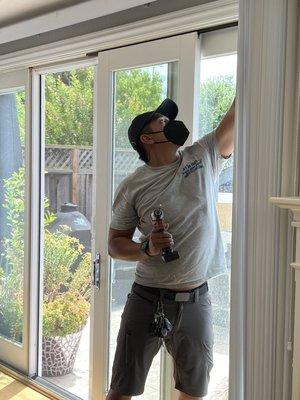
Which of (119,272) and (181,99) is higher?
(181,99)

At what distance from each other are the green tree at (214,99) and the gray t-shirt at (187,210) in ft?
1.01

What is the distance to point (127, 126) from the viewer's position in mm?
2461

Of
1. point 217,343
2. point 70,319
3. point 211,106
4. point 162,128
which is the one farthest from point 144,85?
point 70,319

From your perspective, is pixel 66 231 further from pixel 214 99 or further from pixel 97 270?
pixel 214 99

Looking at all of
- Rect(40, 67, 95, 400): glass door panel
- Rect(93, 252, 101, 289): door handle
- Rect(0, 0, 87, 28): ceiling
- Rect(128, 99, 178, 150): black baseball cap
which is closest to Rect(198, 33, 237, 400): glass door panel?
Rect(128, 99, 178, 150): black baseball cap

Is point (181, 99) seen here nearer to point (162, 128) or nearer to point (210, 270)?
point (162, 128)

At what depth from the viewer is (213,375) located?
A: 2217 mm

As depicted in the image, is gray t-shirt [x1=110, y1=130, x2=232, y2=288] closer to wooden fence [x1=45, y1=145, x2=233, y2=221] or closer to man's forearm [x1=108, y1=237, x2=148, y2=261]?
man's forearm [x1=108, y1=237, x2=148, y2=261]

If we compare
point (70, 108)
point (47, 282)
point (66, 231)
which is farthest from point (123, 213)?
point (70, 108)

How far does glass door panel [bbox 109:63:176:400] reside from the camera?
2.31 m

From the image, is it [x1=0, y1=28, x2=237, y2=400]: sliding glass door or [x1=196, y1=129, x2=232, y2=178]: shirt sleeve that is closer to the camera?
[x1=196, y1=129, x2=232, y2=178]: shirt sleeve

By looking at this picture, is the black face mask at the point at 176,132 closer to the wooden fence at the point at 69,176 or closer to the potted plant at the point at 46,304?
the potted plant at the point at 46,304

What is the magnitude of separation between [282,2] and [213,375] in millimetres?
1581

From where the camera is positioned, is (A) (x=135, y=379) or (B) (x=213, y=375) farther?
(B) (x=213, y=375)
